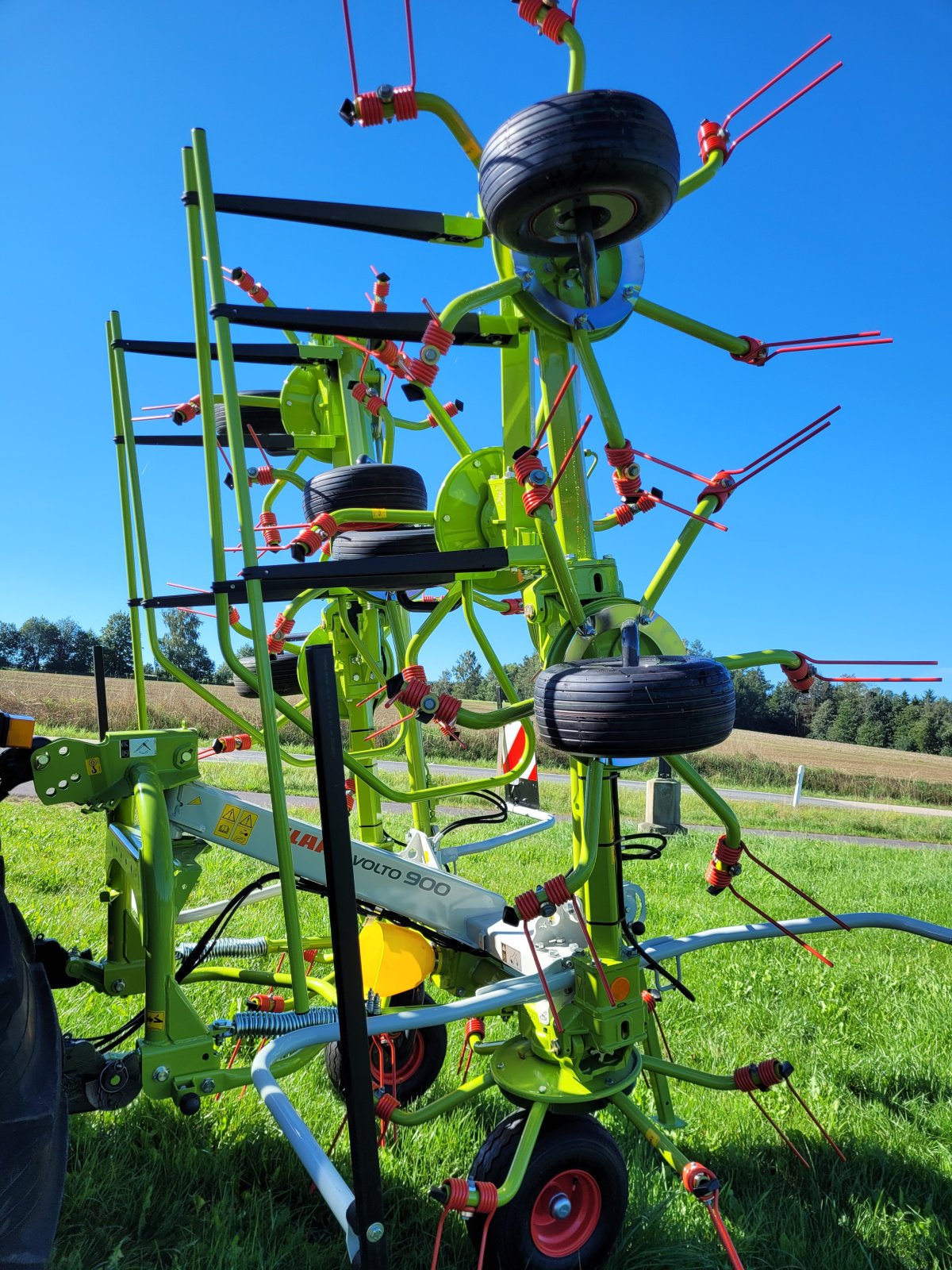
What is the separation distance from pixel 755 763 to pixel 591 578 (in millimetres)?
24252

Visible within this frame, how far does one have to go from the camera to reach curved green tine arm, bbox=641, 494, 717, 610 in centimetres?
285

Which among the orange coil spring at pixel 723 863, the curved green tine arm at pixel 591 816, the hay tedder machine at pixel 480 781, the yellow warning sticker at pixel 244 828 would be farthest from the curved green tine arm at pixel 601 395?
the yellow warning sticker at pixel 244 828

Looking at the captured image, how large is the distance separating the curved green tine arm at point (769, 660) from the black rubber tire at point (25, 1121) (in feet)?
7.17

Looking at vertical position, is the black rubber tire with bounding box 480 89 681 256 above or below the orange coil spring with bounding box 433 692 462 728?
above

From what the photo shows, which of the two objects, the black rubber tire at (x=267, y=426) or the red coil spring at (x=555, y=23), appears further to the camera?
the black rubber tire at (x=267, y=426)

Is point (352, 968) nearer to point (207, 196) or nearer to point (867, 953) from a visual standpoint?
point (207, 196)

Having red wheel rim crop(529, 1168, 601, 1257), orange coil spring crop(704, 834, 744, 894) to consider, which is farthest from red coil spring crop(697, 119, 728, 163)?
red wheel rim crop(529, 1168, 601, 1257)

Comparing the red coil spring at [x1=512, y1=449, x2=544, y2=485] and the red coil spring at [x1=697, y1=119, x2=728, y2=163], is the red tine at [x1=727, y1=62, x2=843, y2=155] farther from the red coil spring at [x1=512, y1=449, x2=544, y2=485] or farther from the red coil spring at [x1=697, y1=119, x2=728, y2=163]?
the red coil spring at [x1=512, y1=449, x2=544, y2=485]

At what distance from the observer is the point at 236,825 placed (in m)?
2.90

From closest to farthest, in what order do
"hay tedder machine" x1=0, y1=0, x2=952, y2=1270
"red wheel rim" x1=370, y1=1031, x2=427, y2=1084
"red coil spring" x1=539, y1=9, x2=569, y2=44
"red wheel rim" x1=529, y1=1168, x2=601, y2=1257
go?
1. "hay tedder machine" x1=0, y1=0, x2=952, y2=1270
2. "red wheel rim" x1=529, y1=1168, x2=601, y2=1257
3. "red coil spring" x1=539, y1=9, x2=569, y2=44
4. "red wheel rim" x1=370, y1=1031, x2=427, y2=1084

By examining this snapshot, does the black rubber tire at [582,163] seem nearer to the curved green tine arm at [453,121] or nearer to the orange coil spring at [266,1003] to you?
the curved green tine arm at [453,121]

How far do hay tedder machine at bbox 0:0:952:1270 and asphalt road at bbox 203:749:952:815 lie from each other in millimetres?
14085

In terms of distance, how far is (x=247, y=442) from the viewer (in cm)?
542

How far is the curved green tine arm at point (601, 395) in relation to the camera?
9.36 feet
